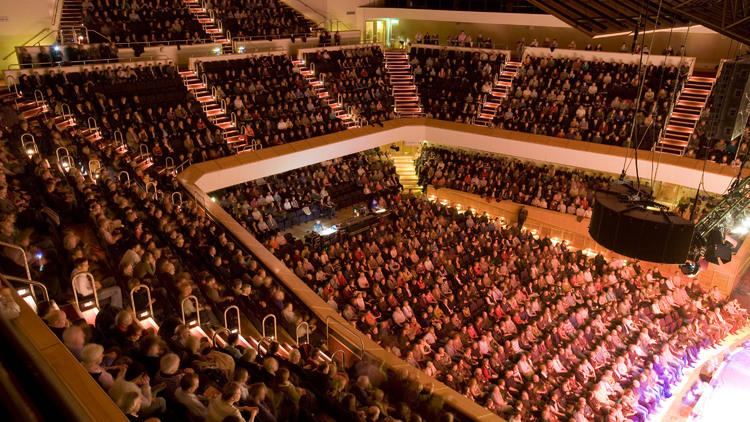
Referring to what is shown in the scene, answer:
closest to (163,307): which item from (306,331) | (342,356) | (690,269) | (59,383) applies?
(306,331)

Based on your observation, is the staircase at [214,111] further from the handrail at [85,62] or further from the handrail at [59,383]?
the handrail at [59,383]

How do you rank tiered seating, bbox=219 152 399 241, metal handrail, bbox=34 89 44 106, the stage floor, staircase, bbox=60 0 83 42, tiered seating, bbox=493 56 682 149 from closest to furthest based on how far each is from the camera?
the stage floor < metal handrail, bbox=34 89 44 106 < tiered seating, bbox=219 152 399 241 < staircase, bbox=60 0 83 42 < tiered seating, bbox=493 56 682 149

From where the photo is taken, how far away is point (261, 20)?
2191 centimetres

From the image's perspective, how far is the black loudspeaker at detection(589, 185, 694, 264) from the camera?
631 centimetres

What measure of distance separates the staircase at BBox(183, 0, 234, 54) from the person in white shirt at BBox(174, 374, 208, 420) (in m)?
17.6

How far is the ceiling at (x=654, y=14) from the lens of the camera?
262 inches

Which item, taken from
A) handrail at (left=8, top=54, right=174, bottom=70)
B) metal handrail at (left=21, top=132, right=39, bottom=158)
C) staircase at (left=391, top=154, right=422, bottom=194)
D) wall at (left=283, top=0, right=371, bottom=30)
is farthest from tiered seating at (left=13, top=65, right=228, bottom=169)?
wall at (left=283, top=0, right=371, bottom=30)

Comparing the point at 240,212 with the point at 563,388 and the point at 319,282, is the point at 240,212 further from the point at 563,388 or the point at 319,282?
the point at 563,388

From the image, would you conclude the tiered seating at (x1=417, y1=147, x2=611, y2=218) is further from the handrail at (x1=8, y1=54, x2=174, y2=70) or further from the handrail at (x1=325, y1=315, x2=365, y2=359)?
the handrail at (x1=325, y1=315, x2=365, y2=359)

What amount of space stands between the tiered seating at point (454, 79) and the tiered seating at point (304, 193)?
3146mm

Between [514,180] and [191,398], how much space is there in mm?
15881

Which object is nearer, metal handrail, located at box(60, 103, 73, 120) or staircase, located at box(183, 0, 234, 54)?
metal handrail, located at box(60, 103, 73, 120)

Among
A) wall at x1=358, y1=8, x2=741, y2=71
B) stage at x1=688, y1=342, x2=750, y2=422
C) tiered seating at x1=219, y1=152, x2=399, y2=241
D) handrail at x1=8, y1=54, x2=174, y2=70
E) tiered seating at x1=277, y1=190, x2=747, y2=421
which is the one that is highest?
wall at x1=358, y1=8, x2=741, y2=71

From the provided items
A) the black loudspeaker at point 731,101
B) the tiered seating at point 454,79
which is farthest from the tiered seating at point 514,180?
the black loudspeaker at point 731,101
